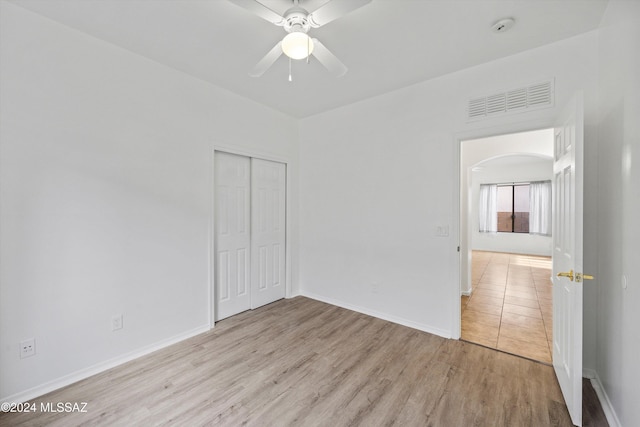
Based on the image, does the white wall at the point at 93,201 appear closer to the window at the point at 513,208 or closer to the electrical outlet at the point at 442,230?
the electrical outlet at the point at 442,230

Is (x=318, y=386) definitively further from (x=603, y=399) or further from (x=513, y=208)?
(x=513, y=208)

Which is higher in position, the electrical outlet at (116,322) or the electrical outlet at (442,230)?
the electrical outlet at (442,230)

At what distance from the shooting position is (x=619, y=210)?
1657mm

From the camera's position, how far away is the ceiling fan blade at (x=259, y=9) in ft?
4.71

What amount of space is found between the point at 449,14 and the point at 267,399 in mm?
2996

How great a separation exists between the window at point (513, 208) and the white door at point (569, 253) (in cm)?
750

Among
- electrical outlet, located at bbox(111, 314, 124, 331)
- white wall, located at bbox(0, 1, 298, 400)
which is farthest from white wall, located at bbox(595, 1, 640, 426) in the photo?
electrical outlet, located at bbox(111, 314, 124, 331)

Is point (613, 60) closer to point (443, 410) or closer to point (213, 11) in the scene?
point (443, 410)

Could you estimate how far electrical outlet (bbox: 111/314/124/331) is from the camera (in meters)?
2.25

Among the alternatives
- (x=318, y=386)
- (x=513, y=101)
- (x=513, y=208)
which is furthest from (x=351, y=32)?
(x=513, y=208)

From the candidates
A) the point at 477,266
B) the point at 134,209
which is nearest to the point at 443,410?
the point at 134,209

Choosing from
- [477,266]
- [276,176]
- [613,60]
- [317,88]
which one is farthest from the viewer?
[477,266]

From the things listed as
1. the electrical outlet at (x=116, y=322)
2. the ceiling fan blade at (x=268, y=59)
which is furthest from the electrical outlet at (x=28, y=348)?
the ceiling fan blade at (x=268, y=59)

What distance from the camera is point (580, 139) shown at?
1.61 metres
